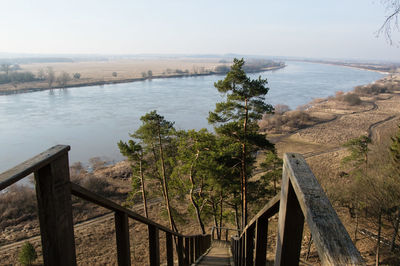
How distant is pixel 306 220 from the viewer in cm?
99

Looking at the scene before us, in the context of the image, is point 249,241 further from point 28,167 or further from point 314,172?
point 314,172

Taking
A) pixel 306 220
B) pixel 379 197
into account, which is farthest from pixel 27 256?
pixel 379 197

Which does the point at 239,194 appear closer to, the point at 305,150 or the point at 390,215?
the point at 390,215

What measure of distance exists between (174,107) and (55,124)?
14610 millimetres

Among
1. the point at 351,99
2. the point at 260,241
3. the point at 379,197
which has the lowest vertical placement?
the point at 351,99

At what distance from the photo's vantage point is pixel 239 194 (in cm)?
1275

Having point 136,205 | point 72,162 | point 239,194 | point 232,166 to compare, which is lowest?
point 136,205

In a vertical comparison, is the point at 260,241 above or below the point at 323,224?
below

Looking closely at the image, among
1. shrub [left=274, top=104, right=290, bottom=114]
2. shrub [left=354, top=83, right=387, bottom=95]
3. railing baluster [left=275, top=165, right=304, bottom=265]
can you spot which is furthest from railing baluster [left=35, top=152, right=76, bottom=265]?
shrub [left=354, top=83, right=387, bottom=95]

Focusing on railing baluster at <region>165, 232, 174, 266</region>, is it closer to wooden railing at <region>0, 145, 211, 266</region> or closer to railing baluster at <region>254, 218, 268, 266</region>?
railing baluster at <region>254, 218, 268, 266</region>

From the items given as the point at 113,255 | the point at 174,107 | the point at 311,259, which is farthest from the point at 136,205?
the point at 174,107

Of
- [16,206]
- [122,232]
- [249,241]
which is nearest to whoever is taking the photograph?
[122,232]

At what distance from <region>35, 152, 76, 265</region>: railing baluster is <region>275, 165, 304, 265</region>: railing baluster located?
1.03 metres

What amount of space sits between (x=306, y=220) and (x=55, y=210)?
3.61ft
